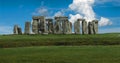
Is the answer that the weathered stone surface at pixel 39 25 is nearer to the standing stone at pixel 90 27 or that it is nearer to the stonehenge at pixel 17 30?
the stonehenge at pixel 17 30

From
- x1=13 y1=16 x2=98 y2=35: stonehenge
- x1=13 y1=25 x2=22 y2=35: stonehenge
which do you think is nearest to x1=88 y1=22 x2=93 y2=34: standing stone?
x1=13 y1=16 x2=98 y2=35: stonehenge

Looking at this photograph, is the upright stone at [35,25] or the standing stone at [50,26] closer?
the standing stone at [50,26]

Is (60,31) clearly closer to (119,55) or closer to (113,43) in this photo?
(113,43)

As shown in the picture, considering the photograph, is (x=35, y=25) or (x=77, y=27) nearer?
(x=77, y=27)

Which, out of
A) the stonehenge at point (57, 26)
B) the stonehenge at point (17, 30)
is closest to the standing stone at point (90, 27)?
the stonehenge at point (57, 26)

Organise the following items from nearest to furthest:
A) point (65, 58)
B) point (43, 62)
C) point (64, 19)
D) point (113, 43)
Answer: point (43, 62)
point (65, 58)
point (113, 43)
point (64, 19)

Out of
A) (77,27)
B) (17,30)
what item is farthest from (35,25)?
(77,27)

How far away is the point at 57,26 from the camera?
7662 centimetres

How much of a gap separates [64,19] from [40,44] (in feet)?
74.1

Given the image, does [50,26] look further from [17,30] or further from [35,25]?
[17,30]

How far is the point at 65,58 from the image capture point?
33.2 meters

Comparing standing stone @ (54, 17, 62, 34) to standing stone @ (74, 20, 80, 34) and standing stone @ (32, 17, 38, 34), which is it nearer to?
standing stone @ (74, 20, 80, 34)

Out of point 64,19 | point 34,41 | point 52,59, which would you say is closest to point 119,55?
point 52,59

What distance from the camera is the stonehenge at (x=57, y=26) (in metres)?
75.8
